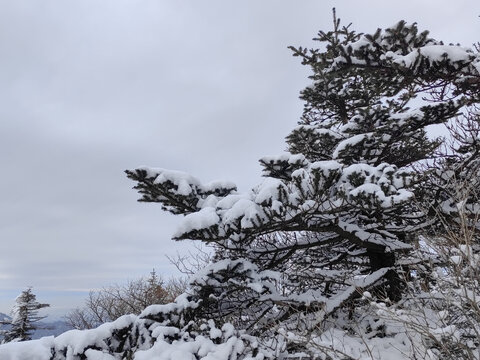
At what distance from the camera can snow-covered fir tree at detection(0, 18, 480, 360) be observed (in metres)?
4.27

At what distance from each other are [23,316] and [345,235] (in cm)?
2230

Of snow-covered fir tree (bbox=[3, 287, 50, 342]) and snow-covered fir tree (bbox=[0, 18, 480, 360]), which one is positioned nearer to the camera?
snow-covered fir tree (bbox=[0, 18, 480, 360])

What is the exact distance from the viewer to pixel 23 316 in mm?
20109

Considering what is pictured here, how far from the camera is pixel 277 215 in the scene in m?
4.42

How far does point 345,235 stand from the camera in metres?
6.08

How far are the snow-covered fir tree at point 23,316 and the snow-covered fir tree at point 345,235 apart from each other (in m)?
18.6

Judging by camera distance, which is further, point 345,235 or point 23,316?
point 23,316

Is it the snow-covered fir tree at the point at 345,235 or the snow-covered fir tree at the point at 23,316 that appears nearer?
the snow-covered fir tree at the point at 345,235

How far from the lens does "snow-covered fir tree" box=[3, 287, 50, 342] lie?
19766 mm

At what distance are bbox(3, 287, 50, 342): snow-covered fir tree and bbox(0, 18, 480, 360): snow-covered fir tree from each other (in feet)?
61.1

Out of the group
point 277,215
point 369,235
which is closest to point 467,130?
point 369,235

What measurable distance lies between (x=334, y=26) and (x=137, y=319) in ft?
29.7

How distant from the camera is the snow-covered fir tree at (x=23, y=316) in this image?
64.8 feet

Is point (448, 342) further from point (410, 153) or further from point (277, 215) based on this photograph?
point (410, 153)
